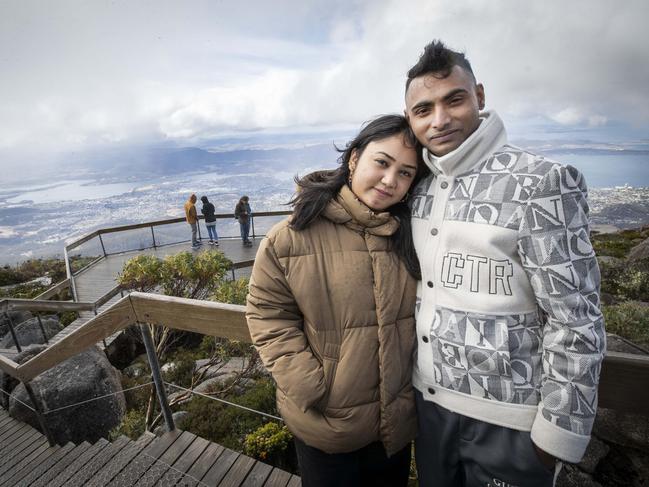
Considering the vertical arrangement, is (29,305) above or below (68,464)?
below

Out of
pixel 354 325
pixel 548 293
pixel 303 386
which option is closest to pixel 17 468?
pixel 303 386

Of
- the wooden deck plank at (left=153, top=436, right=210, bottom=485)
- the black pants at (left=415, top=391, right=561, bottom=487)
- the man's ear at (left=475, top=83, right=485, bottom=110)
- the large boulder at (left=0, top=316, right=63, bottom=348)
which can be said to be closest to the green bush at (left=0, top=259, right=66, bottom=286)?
the large boulder at (left=0, top=316, right=63, bottom=348)

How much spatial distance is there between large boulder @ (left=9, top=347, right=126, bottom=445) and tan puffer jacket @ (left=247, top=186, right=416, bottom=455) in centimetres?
529

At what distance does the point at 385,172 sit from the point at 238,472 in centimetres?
195

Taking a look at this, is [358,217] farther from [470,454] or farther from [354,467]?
[354,467]

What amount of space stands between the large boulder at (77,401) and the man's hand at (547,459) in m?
5.89

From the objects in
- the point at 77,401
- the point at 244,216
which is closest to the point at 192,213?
the point at 244,216

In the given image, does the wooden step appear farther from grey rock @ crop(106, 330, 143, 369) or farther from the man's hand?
grey rock @ crop(106, 330, 143, 369)

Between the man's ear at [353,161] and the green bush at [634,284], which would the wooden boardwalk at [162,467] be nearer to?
the man's ear at [353,161]

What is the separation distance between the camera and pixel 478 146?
1133 millimetres

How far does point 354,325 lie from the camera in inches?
50.2

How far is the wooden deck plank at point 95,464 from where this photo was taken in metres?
2.28

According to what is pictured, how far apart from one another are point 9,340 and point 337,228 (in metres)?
11.1

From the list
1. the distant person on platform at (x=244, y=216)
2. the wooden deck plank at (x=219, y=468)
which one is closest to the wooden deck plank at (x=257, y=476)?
the wooden deck plank at (x=219, y=468)
